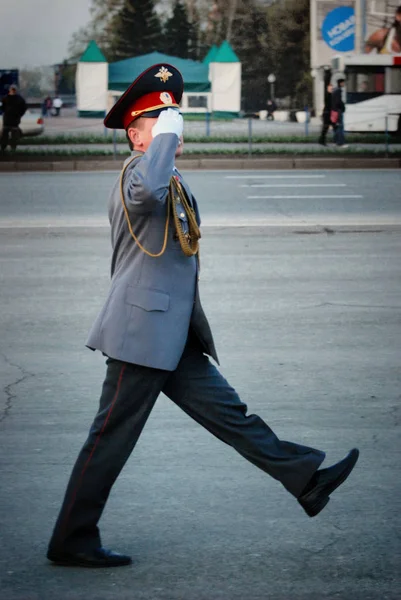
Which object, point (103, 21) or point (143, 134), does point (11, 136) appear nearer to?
point (143, 134)

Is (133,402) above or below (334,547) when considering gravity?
above

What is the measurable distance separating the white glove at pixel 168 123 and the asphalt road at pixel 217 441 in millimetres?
1453

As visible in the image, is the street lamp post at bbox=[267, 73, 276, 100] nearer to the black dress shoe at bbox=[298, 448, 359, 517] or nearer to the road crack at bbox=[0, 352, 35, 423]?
the road crack at bbox=[0, 352, 35, 423]

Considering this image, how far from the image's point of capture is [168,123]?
3.73m

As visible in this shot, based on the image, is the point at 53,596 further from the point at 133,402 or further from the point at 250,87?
the point at 250,87

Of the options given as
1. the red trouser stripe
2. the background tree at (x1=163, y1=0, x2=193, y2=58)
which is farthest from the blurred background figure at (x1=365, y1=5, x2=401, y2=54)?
the background tree at (x1=163, y1=0, x2=193, y2=58)

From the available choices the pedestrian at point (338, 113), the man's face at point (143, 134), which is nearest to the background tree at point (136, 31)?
the pedestrian at point (338, 113)

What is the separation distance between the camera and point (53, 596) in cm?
365

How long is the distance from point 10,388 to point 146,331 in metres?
2.91

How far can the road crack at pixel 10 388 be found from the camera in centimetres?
602

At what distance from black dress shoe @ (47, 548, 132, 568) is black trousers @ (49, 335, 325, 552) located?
23 millimetres

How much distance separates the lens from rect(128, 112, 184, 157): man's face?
12.5 ft

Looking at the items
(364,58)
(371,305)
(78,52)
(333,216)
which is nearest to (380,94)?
(364,58)

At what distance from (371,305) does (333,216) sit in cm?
653
